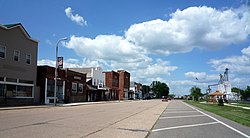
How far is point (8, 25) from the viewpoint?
38.5m

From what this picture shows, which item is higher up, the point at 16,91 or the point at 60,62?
the point at 60,62

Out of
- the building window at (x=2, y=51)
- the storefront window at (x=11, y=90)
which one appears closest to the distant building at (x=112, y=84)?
the storefront window at (x=11, y=90)

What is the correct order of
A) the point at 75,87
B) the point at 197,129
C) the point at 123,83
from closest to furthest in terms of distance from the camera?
1. the point at 197,129
2. the point at 75,87
3. the point at 123,83

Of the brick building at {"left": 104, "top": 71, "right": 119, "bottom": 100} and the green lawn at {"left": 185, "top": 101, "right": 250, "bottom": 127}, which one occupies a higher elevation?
the brick building at {"left": 104, "top": 71, "right": 119, "bottom": 100}

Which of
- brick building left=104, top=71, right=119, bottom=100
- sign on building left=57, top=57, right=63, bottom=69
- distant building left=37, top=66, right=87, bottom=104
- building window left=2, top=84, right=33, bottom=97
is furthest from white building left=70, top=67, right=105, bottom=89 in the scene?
building window left=2, top=84, right=33, bottom=97

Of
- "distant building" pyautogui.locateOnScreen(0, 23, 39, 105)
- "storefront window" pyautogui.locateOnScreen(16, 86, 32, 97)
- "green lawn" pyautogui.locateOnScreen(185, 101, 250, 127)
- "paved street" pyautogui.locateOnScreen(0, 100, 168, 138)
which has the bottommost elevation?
"green lawn" pyautogui.locateOnScreen(185, 101, 250, 127)

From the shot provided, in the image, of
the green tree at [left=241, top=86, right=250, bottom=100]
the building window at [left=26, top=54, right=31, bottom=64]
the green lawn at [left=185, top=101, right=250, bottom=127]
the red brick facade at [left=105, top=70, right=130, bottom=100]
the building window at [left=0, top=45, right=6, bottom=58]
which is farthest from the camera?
the green tree at [left=241, top=86, right=250, bottom=100]

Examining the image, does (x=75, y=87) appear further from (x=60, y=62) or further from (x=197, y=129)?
(x=197, y=129)

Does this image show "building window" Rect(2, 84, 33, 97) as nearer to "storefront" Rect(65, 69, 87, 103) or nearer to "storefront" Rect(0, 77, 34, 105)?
"storefront" Rect(0, 77, 34, 105)

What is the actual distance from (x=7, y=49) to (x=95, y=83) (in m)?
42.9

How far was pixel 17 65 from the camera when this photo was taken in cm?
3916

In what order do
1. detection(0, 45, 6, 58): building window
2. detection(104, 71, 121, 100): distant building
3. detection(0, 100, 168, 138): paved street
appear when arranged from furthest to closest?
detection(104, 71, 121, 100): distant building, detection(0, 45, 6, 58): building window, detection(0, 100, 168, 138): paved street

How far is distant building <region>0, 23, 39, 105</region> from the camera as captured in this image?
36.3m

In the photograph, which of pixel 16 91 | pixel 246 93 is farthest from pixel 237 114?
pixel 246 93
